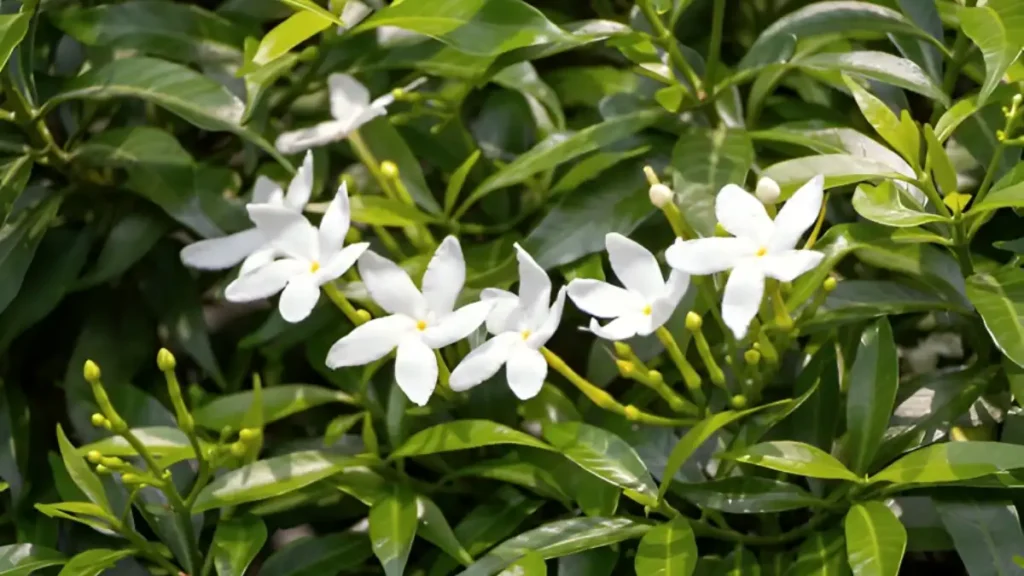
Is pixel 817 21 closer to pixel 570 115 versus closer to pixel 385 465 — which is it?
pixel 570 115

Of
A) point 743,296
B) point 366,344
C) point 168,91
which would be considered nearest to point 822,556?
point 743,296

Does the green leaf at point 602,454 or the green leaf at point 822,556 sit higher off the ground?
the green leaf at point 602,454

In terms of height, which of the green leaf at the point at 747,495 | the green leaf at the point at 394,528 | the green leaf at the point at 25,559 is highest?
the green leaf at the point at 747,495

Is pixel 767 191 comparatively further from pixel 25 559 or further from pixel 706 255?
pixel 25 559

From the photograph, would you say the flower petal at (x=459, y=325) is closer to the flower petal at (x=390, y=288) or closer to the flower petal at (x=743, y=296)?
the flower petal at (x=390, y=288)

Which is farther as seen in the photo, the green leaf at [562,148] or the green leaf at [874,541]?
the green leaf at [562,148]

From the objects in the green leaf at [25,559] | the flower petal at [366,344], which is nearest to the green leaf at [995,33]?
the flower petal at [366,344]

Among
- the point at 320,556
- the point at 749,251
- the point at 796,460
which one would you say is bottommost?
A: the point at 320,556
